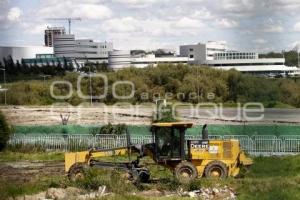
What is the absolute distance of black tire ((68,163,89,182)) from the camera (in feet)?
40.4

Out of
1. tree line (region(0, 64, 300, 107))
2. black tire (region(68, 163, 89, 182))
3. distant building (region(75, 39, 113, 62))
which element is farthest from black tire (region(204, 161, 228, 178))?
distant building (region(75, 39, 113, 62))

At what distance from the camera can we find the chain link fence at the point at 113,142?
1994 centimetres

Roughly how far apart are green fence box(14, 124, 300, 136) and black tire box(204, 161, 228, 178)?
831 cm

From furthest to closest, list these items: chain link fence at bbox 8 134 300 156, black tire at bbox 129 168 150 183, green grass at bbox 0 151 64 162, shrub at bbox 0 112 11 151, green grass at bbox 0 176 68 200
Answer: shrub at bbox 0 112 11 151, chain link fence at bbox 8 134 300 156, green grass at bbox 0 151 64 162, black tire at bbox 129 168 150 183, green grass at bbox 0 176 68 200

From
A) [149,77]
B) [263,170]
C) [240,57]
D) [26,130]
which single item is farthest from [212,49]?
[263,170]

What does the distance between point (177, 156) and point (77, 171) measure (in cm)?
235

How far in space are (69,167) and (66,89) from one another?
110 feet

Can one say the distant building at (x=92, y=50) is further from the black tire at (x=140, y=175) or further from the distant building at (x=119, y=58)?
the black tire at (x=140, y=175)

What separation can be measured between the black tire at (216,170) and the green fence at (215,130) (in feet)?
27.3

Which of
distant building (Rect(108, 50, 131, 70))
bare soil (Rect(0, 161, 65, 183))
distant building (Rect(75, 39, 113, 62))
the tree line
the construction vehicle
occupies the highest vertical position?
distant building (Rect(75, 39, 113, 62))

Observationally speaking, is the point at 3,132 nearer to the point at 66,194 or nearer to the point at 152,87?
the point at 66,194

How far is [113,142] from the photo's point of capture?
21.1 m

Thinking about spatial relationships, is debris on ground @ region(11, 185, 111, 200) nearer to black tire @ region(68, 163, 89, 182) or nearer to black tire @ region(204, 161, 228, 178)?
black tire @ region(68, 163, 89, 182)

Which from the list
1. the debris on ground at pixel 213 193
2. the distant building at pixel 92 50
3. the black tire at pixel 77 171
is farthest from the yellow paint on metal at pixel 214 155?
the distant building at pixel 92 50
